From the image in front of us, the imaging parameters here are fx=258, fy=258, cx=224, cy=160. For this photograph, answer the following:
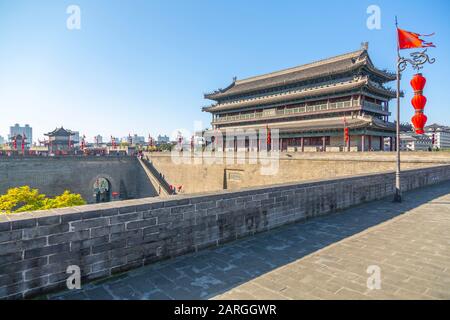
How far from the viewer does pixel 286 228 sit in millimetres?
5562

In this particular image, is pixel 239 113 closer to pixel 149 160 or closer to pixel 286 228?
pixel 149 160

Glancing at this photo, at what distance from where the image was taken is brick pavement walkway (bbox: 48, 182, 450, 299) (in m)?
2.98

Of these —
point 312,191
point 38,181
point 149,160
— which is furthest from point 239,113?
point 312,191

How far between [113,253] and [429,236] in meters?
5.67

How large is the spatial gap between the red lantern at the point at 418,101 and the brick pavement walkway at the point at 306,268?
439 centimetres

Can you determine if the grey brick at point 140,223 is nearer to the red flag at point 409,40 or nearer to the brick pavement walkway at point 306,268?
the brick pavement walkway at point 306,268

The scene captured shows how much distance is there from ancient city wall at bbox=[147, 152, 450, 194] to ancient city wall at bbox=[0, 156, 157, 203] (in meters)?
3.32

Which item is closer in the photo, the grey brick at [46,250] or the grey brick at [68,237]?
the grey brick at [46,250]

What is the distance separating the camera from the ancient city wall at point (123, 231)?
276 centimetres

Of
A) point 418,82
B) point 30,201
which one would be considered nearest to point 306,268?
point 418,82

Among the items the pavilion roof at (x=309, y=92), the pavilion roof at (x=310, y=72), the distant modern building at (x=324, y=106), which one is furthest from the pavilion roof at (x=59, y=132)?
the distant modern building at (x=324, y=106)

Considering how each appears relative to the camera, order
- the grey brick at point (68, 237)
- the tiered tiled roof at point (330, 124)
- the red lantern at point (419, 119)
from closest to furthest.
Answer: the grey brick at point (68, 237), the red lantern at point (419, 119), the tiered tiled roof at point (330, 124)

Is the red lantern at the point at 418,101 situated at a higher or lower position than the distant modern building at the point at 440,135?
lower
